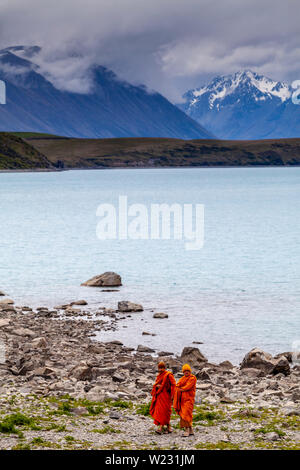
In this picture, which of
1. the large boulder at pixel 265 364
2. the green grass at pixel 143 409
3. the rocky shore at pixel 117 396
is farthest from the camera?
the large boulder at pixel 265 364

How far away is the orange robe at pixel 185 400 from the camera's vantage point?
47.9ft

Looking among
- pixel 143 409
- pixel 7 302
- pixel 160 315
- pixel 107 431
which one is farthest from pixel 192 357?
pixel 7 302

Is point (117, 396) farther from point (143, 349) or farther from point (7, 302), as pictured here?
point (7, 302)

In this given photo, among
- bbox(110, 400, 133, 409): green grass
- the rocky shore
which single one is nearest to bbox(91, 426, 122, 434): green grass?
the rocky shore

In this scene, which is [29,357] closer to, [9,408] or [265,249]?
[9,408]

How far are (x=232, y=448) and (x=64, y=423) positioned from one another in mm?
4029

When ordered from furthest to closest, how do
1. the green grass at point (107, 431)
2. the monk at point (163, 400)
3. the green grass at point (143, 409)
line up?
the green grass at point (143, 409) < the green grass at point (107, 431) < the monk at point (163, 400)

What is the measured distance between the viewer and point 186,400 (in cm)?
1467

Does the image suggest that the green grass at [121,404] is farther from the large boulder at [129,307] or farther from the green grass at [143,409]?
Answer: the large boulder at [129,307]

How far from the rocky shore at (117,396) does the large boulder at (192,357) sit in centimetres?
3

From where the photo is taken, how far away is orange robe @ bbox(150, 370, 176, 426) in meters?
14.6

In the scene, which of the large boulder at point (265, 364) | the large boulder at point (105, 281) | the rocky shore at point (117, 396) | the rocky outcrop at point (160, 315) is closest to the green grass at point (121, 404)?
the rocky shore at point (117, 396)

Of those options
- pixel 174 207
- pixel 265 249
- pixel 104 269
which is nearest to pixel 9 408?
pixel 104 269

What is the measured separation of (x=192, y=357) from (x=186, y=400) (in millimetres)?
8676
